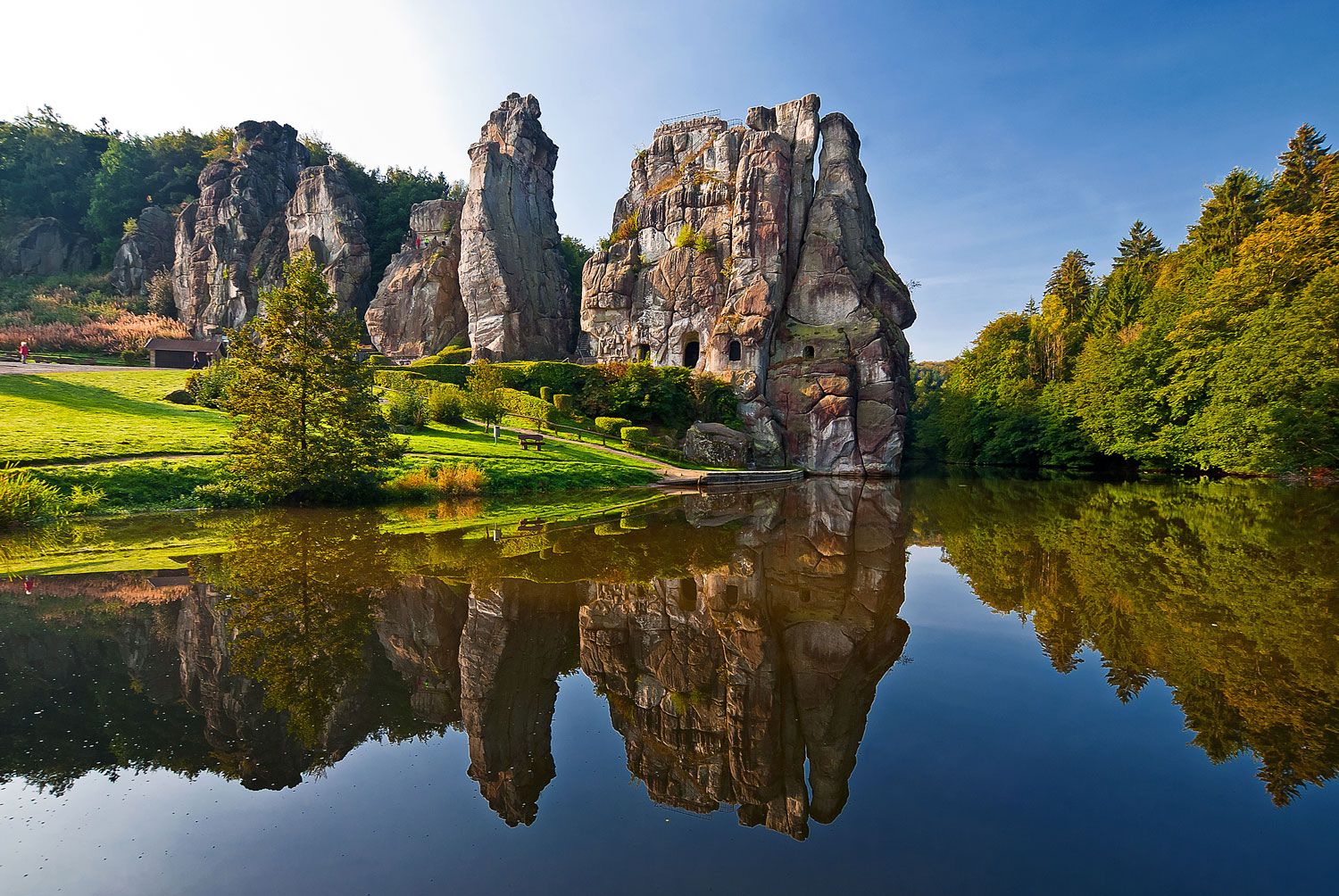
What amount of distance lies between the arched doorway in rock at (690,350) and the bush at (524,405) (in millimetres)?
13772

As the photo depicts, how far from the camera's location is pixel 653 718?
5102mm

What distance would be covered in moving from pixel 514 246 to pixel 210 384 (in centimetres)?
2616

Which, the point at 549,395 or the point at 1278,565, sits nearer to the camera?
the point at 1278,565

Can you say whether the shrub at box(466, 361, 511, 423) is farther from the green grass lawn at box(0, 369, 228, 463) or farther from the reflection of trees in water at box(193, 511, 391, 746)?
the reflection of trees in water at box(193, 511, 391, 746)

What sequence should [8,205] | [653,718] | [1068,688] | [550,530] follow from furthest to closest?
[8,205] → [550,530] → [1068,688] → [653,718]

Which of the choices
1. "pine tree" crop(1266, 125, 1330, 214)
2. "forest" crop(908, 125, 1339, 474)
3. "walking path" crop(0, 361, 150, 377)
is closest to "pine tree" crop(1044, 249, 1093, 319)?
"forest" crop(908, 125, 1339, 474)

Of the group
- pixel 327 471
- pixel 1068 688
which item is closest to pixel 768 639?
pixel 1068 688

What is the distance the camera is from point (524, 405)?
3375cm

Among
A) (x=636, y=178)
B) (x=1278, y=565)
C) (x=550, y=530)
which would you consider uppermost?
(x=636, y=178)

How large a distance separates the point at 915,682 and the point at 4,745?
8168 millimetres

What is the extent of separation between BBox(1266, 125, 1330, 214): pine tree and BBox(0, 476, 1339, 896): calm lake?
39.5 meters

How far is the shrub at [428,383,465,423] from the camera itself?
29594 mm

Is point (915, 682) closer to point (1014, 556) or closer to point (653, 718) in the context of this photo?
point (653, 718)

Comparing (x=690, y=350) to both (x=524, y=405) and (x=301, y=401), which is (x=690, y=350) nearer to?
(x=524, y=405)
